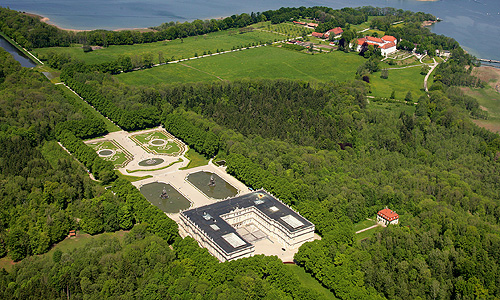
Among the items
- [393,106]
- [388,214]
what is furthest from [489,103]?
[388,214]

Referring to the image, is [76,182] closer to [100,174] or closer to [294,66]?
[100,174]

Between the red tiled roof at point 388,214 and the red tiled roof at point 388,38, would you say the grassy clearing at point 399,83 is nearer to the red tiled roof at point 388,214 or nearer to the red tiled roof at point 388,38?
the red tiled roof at point 388,38

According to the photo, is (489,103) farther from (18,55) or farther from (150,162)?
(18,55)

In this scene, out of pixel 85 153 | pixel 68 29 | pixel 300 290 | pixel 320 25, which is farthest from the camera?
pixel 320 25

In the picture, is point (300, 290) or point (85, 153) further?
point (85, 153)

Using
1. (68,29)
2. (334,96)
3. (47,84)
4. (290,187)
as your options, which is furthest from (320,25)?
(290,187)

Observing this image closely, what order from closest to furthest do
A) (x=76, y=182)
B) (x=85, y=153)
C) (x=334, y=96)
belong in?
(x=76, y=182) < (x=85, y=153) < (x=334, y=96)

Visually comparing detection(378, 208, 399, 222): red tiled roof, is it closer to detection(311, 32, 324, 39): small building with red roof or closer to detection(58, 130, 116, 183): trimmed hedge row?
detection(58, 130, 116, 183): trimmed hedge row
